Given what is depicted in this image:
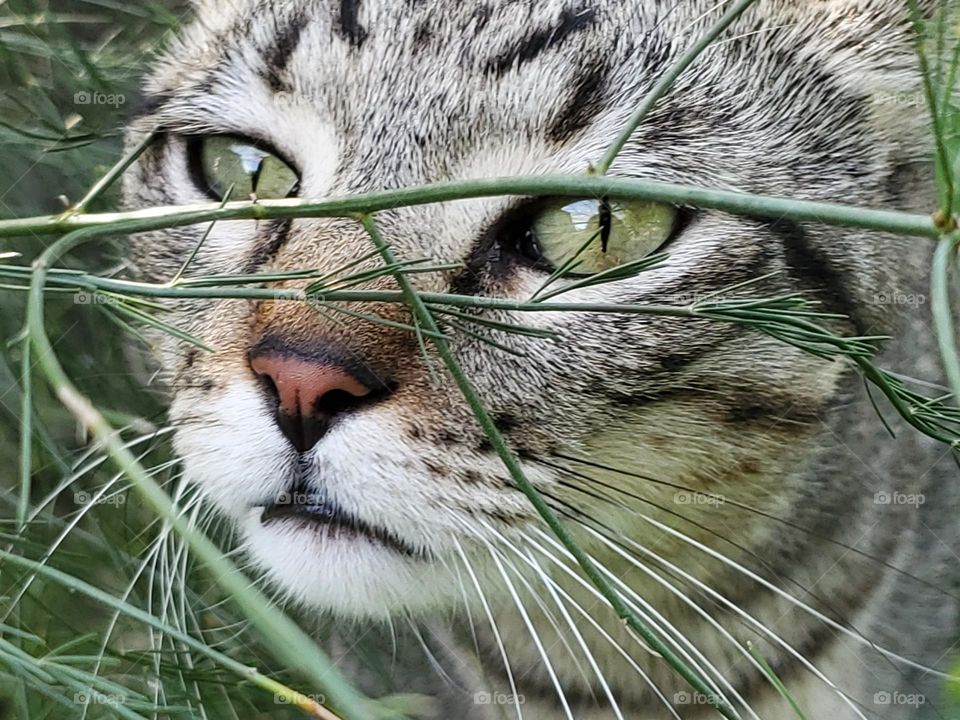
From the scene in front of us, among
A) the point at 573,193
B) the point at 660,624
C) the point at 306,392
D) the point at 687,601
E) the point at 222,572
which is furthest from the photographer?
the point at 660,624

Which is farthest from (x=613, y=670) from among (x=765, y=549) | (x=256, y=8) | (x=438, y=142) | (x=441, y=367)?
(x=256, y=8)

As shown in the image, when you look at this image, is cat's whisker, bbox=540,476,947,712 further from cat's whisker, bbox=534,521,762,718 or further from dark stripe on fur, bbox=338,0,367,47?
dark stripe on fur, bbox=338,0,367,47

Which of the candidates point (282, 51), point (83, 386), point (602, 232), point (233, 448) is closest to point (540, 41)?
point (602, 232)

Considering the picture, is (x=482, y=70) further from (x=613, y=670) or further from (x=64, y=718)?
(x=64, y=718)

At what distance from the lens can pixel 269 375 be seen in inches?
45.1

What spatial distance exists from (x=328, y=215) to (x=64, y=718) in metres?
1.26

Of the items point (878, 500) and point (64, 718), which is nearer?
point (878, 500)

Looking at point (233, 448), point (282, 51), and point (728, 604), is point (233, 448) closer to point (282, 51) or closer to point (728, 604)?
point (282, 51)

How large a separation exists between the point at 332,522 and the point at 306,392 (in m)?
0.18

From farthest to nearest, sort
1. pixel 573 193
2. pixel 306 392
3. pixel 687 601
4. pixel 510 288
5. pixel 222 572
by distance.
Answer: pixel 687 601 < pixel 510 288 < pixel 306 392 < pixel 573 193 < pixel 222 572

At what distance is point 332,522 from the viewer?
121 cm

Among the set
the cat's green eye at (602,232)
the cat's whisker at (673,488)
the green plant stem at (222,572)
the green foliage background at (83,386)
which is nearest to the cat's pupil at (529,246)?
the cat's green eye at (602,232)

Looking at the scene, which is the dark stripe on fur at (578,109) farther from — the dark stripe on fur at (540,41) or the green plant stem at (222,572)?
the green plant stem at (222,572)

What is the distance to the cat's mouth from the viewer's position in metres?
1.18
